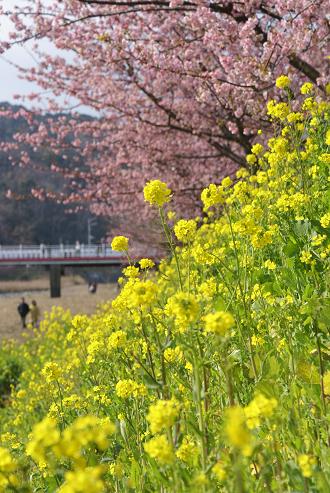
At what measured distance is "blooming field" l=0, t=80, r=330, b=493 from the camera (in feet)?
4.53

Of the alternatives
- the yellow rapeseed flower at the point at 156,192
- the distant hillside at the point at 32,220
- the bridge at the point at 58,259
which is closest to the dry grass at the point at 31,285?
the distant hillside at the point at 32,220

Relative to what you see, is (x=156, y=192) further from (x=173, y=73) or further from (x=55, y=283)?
(x=55, y=283)

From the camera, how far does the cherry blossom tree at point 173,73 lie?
636cm

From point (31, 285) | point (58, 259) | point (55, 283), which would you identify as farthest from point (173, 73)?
point (31, 285)

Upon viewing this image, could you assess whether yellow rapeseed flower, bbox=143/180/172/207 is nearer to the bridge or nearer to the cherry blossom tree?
the cherry blossom tree

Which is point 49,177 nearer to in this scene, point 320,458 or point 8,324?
point 8,324

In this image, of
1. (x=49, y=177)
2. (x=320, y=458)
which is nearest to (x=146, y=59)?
(x=320, y=458)

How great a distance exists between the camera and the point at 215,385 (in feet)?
8.97

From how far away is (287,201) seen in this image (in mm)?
3664

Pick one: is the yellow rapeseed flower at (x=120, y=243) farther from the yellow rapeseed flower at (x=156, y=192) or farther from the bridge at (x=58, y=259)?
the bridge at (x=58, y=259)

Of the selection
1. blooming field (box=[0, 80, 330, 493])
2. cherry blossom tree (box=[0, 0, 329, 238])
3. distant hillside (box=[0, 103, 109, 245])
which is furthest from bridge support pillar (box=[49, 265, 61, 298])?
distant hillside (box=[0, 103, 109, 245])

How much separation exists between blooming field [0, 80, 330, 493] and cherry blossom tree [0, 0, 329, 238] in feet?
5.73

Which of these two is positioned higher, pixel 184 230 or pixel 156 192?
pixel 156 192

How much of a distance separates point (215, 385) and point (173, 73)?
18.9ft
